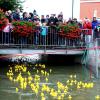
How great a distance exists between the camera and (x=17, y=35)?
92.8ft

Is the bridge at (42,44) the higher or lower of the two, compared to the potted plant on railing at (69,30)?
lower

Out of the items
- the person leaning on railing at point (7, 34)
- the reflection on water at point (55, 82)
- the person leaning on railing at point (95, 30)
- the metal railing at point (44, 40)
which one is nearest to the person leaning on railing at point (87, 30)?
the metal railing at point (44, 40)

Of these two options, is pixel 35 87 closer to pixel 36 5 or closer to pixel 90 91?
pixel 90 91

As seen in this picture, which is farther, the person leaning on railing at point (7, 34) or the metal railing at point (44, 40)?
the metal railing at point (44, 40)

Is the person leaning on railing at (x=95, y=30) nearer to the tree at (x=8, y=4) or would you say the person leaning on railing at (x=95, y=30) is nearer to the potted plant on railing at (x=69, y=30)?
the potted plant on railing at (x=69, y=30)

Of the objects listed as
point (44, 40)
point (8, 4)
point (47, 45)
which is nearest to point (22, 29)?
point (44, 40)

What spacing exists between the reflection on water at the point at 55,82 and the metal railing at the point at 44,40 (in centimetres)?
123

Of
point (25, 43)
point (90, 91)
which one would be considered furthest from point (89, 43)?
point (90, 91)

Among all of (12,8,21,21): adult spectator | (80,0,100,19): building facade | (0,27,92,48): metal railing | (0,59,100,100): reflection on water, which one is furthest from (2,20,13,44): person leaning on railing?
(80,0,100,19): building facade

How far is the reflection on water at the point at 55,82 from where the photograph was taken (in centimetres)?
1930

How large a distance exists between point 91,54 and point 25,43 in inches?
140

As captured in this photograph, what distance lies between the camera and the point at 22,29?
2823 centimetres

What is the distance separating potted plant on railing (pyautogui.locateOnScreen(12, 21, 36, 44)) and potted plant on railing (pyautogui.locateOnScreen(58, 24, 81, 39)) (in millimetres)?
1520

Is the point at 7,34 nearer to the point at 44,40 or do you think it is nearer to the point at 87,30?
the point at 44,40
